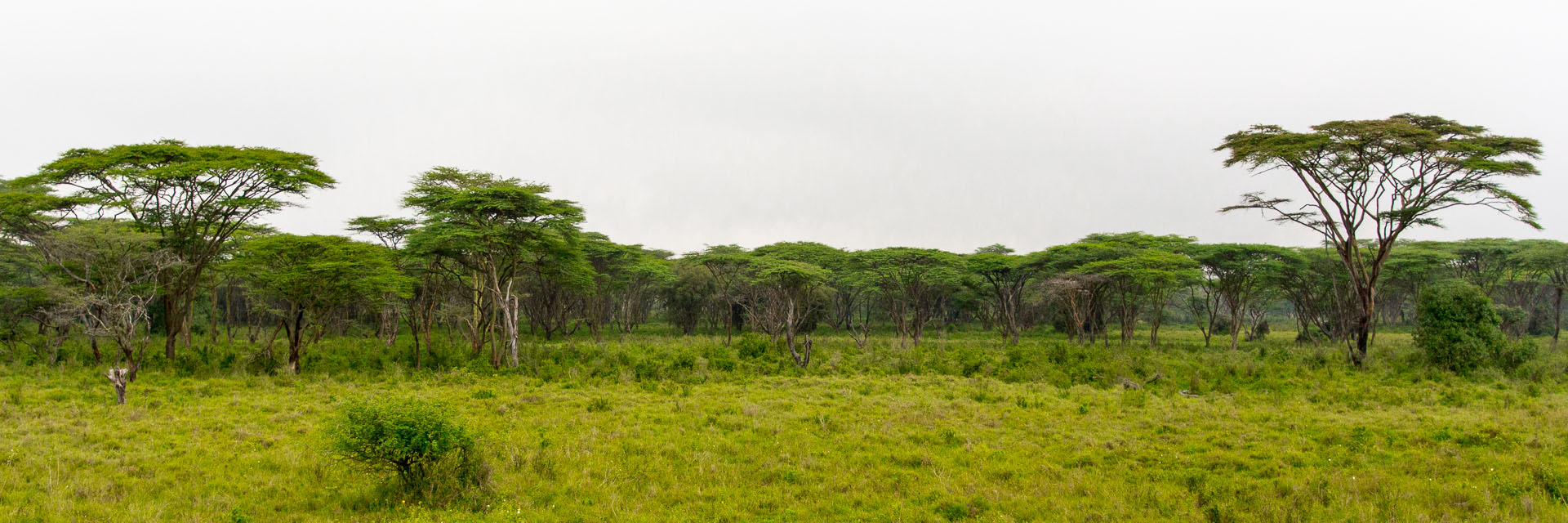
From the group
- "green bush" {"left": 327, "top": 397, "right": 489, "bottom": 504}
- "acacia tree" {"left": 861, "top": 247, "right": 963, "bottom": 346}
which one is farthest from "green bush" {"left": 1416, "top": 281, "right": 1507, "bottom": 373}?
→ "green bush" {"left": 327, "top": 397, "right": 489, "bottom": 504}

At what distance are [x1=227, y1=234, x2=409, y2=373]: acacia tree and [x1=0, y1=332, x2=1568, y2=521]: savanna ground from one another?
2410mm

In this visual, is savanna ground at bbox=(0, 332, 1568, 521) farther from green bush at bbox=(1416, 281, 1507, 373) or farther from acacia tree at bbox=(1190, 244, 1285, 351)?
acacia tree at bbox=(1190, 244, 1285, 351)

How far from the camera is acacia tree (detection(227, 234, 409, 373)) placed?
67.1 ft

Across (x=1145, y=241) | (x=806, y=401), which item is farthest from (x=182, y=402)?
(x=1145, y=241)

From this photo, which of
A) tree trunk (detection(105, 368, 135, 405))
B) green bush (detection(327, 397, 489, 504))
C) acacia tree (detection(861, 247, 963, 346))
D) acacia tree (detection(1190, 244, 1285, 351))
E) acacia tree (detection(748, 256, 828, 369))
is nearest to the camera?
green bush (detection(327, 397, 489, 504))

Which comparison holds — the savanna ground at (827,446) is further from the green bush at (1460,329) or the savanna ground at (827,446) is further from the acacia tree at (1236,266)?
the acacia tree at (1236,266)

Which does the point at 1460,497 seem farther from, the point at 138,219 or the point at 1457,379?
the point at 138,219

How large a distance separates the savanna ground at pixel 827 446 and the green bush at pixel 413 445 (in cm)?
31

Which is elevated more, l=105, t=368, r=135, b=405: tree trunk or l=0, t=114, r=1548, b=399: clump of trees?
l=0, t=114, r=1548, b=399: clump of trees

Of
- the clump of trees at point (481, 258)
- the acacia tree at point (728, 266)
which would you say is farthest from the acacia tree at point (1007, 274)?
the acacia tree at point (728, 266)

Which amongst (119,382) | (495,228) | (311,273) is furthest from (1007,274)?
(119,382)

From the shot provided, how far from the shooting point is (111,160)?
60.6 feet

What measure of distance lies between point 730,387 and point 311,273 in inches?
530

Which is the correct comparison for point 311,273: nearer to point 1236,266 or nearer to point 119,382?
point 119,382
